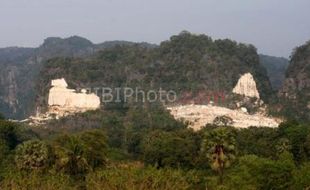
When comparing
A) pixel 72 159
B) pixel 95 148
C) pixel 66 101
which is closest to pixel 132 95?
pixel 66 101

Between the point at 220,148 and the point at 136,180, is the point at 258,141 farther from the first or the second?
the point at 136,180

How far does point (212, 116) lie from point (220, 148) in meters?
42.6

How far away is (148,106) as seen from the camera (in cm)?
10106

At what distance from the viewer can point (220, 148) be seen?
46.1 meters

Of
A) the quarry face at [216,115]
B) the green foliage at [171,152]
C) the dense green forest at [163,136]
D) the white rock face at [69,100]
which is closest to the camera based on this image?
the dense green forest at [163,136]

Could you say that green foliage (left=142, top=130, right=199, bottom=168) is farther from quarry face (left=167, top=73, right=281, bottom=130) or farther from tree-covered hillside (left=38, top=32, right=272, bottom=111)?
tree-covered hillside (left=38, top=32, right=272, bottom=111)

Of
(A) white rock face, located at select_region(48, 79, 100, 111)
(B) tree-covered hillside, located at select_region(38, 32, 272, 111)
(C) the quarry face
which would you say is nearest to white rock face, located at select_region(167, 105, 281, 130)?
(C) the quarry face

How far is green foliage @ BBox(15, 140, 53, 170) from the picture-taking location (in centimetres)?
5103

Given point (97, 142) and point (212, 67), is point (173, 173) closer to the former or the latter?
point (97, 142)

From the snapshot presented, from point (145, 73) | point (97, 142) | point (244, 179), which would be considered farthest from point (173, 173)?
point (145, 73)

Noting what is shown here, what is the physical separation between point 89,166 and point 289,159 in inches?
555

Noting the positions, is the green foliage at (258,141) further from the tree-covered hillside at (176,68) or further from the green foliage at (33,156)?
the tree-covered hillside at (176,68)

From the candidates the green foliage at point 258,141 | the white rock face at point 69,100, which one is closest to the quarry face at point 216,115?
the white rock face at point 69,100

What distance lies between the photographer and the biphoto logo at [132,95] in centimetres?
10575
